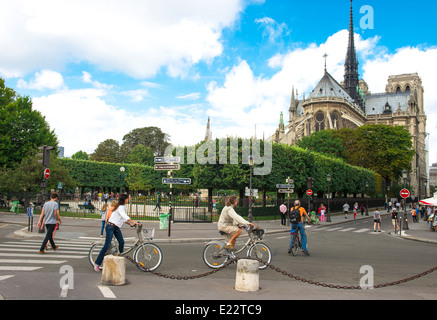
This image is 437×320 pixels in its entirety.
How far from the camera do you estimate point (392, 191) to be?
84.4 meters

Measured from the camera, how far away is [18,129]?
40.2 metres

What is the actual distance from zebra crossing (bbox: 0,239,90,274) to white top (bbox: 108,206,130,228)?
2089mm

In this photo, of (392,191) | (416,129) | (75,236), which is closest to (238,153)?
(75,236)

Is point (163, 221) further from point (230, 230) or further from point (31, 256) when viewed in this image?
point (230, 230)

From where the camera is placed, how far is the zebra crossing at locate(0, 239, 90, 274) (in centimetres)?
870

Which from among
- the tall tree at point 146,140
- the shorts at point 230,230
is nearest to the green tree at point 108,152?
the tall tree at point 146,140

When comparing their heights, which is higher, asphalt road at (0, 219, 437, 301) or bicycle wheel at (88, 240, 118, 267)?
bicycle wheel at (88, 240, 118, 267)

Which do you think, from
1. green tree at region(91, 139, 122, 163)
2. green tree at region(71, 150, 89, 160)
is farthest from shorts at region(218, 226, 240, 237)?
green tree at region(71, 150, 89, 160)

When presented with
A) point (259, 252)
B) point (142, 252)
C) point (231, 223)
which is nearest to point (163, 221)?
point (259, 252)

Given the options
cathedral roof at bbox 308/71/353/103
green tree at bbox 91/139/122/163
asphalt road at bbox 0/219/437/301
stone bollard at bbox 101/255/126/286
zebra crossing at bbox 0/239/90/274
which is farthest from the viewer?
cathedral roof at bbox 308/71/353/103

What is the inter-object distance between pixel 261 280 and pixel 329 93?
106615 mm

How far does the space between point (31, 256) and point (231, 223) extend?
584 centimetres

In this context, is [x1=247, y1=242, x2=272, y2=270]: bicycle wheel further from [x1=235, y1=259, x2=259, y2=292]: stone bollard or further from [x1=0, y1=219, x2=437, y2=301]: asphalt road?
[x1=235, y1=259, x2=259, y2=292]: stone bollard
